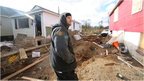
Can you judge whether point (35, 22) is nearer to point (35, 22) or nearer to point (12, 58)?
point (35, 22)

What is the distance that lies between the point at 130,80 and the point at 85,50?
4866 millimetres

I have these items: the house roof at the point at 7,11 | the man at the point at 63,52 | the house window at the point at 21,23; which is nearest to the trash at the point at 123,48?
the man at the point at 63,52

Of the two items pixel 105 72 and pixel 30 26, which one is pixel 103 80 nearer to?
pixel 105 72

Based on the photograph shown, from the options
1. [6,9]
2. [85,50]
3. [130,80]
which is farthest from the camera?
[6,9]

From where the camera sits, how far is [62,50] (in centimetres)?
214

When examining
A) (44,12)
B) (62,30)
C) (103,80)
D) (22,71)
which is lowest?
(22,71)

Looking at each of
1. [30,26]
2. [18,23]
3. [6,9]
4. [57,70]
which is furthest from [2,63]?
[6,9]

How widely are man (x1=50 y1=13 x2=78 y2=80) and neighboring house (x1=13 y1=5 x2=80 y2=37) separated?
38.6ft

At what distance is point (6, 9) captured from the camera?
1725cm

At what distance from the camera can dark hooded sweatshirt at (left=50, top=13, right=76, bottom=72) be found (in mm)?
2146

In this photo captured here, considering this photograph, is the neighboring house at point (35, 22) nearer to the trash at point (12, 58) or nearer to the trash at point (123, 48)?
the trash at point (12, 58)

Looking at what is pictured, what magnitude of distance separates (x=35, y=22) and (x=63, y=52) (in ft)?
42.6

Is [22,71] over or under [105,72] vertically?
under

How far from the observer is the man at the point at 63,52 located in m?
2.15
